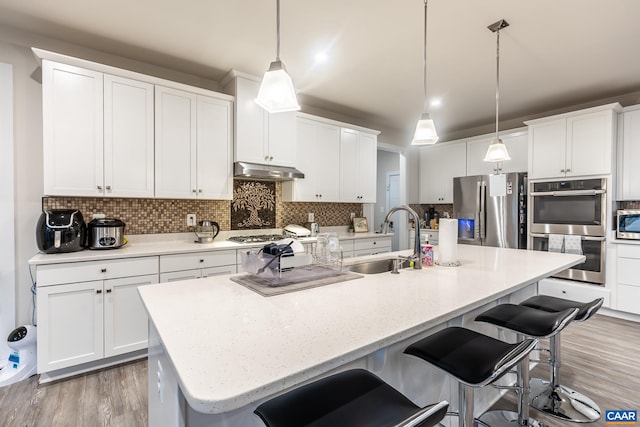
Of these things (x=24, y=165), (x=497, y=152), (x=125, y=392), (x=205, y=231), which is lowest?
(x=125, y=392)

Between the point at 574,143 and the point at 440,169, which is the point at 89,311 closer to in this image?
the point at 440,169

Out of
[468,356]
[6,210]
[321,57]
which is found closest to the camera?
[468,356]

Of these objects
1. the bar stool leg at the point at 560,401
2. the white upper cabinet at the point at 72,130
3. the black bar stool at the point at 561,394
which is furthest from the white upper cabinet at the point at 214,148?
the bar stool leg at the point at 560,401

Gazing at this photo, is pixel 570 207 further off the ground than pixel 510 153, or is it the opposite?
pixel 510 153

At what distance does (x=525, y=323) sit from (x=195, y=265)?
2.41 metres

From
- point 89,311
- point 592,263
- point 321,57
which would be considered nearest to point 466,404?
point 89,311

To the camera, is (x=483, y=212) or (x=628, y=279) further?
(x=483, y=212)

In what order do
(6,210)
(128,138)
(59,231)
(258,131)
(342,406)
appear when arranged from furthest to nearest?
(258,131), (128,138), (6,210), (59,231), (342,406)

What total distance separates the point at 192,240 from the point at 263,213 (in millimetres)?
915

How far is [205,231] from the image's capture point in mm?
3115

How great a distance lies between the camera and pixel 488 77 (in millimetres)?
3188

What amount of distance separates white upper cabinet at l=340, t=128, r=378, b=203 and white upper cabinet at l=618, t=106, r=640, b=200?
2894mm

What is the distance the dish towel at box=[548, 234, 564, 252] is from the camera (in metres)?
3.69

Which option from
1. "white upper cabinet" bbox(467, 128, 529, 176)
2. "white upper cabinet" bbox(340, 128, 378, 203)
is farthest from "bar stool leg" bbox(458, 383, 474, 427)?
"white upper cabinet" bbox(467, 128, 529, 176)
